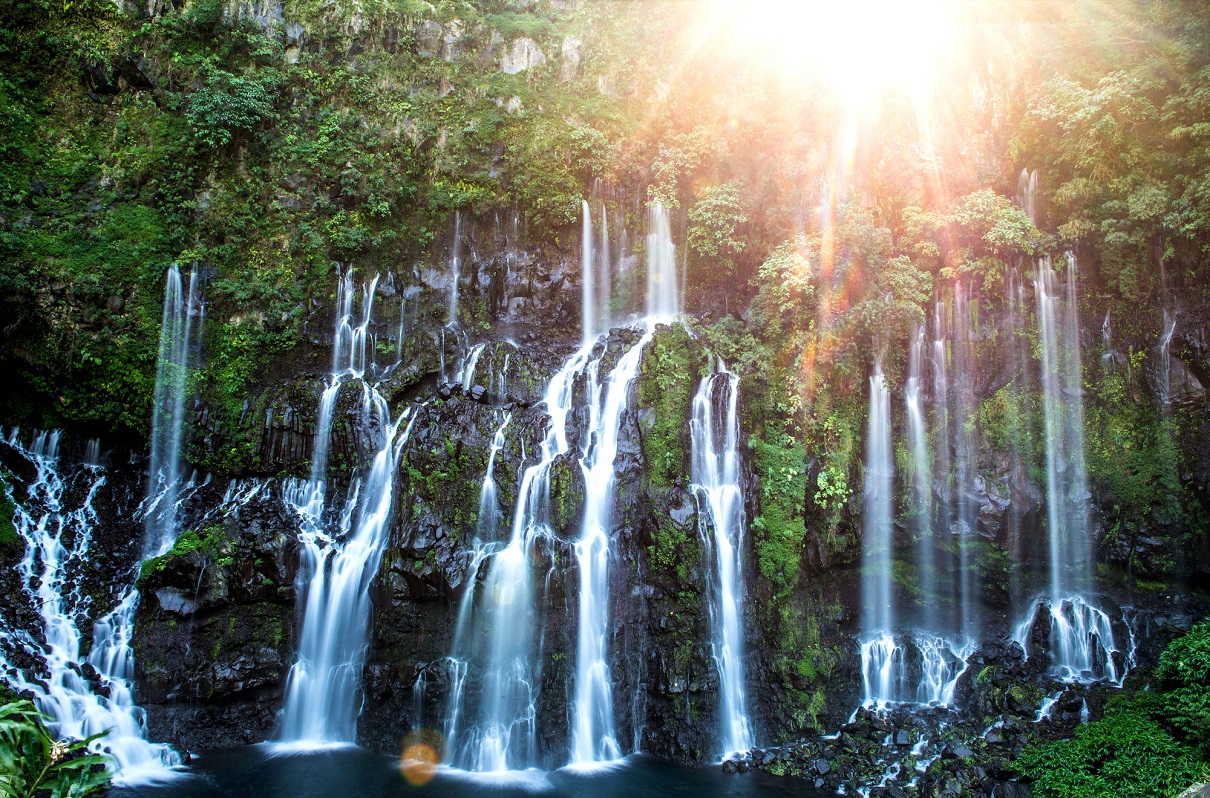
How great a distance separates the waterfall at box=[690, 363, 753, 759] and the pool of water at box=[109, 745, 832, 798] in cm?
123

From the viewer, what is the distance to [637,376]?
15289mm

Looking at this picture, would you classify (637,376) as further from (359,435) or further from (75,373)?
(75,373)

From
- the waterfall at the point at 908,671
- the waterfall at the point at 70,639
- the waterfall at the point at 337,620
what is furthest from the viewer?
the waterfall at the point at 908,671

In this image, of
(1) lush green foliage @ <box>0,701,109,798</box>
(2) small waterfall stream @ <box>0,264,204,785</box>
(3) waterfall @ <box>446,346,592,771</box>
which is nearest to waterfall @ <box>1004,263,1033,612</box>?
(3) waterfall @ <box>446,346,592,771</box>

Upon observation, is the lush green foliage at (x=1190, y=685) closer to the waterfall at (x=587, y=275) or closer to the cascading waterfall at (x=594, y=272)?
the cascading waterfall at (x=594, y=272)

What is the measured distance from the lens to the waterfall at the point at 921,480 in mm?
15555

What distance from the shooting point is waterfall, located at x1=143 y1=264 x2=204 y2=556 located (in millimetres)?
15176

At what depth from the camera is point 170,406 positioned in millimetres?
15922

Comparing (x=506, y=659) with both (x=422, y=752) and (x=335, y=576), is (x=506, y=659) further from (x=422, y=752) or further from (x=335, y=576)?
(x=335, y=576)

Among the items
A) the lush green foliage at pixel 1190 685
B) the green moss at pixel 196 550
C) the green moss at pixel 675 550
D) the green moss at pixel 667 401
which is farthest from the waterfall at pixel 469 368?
the lush green foliage at pixel 1190 685

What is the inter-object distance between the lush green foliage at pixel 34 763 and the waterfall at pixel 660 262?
15007 mm

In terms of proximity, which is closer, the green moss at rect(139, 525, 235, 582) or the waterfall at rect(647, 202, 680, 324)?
the green moss at rect(139, 525, 235, 582)

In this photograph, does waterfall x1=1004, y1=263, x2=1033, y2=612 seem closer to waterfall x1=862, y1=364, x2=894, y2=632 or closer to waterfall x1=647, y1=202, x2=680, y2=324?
waterfall x1=862, y1=364, x2=894, y2=632

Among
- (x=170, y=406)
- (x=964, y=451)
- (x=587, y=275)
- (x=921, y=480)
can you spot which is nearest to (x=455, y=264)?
(x=587, y=275)
